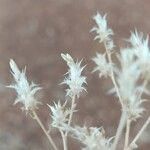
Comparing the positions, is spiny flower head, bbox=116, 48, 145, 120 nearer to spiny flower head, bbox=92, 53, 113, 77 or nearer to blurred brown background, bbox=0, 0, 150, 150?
spiny flower head, bbox=92, 53, 113, 77

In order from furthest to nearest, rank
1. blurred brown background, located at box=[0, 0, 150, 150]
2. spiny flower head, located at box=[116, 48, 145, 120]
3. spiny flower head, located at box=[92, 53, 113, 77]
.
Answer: blurred brown background, located at box=[0, 0, 150, 150] < spiny flower head, located at box=[92, 53, 113, 77] < spiny flower head, located at box=[116, 48, 145, 120]

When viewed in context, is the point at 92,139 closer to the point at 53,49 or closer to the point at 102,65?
the point at 102,65

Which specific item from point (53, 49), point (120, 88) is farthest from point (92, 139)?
point (53, 49)

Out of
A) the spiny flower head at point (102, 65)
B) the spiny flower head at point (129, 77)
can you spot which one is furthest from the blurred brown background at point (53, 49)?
the spiny flower head at point (129, 77)

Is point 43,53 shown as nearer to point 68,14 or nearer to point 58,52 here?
point 58,52

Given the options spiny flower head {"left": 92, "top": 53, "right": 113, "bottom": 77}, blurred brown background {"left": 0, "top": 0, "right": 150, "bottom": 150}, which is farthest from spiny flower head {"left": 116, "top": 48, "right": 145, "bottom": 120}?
blurred brown background {"left": 0, "top": 0, "right": 150, "bottom": 150}

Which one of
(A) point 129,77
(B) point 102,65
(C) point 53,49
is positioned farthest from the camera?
(C) point 53,49

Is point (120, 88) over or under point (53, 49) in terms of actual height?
under

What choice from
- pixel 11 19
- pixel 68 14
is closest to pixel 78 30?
pixel 68 14
